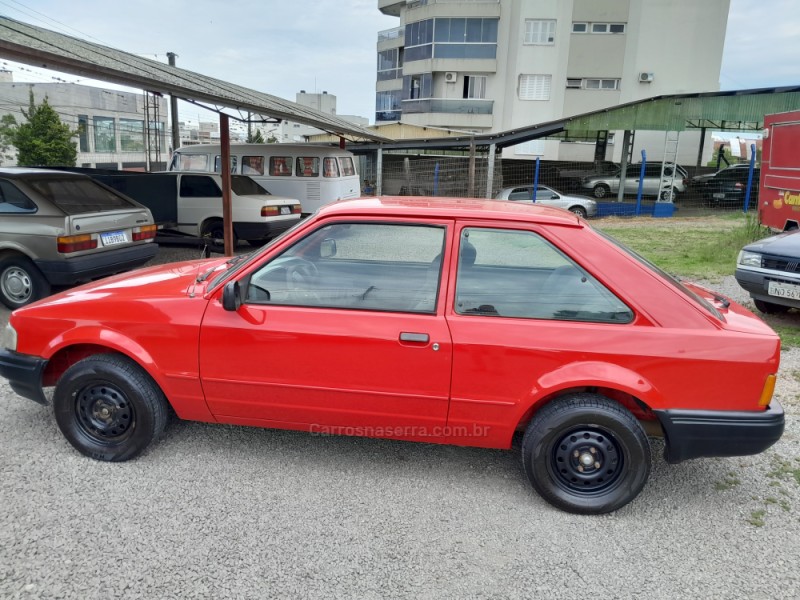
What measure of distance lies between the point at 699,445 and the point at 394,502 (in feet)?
5.40

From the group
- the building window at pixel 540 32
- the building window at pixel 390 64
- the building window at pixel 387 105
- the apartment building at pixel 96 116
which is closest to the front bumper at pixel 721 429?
the building window at pixel 540 32

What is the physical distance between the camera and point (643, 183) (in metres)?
23.1

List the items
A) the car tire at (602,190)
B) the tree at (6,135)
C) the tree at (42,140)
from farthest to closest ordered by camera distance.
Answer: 1. the tree at (6,135)
2. the tree at (42,140)
3. the car tire at (602,190)

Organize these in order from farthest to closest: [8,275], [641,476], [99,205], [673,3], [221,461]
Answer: [673,3] → [99,205] → [8,275] → [221,461] → [641,476]

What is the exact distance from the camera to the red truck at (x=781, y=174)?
8922 millimetres

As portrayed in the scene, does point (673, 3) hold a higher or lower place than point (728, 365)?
higher

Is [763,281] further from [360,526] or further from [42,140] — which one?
[42,140]

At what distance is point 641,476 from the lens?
3.00 m

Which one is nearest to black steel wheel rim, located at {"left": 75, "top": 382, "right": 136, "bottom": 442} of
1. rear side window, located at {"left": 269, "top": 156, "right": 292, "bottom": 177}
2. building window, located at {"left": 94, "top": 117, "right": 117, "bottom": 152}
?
rear side window, located at {"left": 269, "top": 156, "right": 292, "bottom": 177}

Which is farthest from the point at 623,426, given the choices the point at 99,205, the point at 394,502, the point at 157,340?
the point at 99,205

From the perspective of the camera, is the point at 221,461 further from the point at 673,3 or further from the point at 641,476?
the point at 673,3

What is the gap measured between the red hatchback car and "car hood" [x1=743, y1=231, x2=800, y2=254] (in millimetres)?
3526

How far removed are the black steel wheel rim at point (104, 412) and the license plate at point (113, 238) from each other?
14.6ft

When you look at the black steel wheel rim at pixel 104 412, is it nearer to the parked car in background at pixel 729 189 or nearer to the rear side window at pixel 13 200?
the rear side window at pixel 13 200
